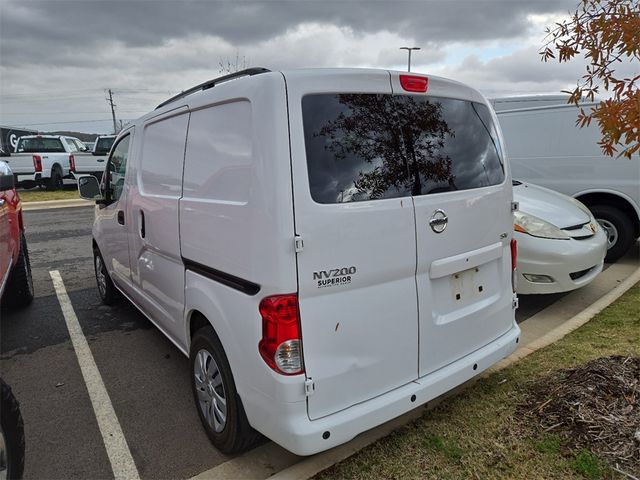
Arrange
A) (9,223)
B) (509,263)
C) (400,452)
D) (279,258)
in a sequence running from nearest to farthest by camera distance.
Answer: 1. (279,258)
2. (400,452)
3. (509,263)
4. (9,223)

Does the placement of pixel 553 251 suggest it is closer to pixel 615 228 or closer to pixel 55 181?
pixel 615 228

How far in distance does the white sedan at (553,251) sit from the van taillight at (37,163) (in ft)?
54.8

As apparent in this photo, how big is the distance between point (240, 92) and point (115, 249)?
2.82 meters

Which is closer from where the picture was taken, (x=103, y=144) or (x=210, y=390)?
(x=210, y=390)

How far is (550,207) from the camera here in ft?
16.7

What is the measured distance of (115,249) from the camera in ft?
14.9

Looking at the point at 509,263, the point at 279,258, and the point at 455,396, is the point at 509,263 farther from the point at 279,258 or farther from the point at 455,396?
the point at 279,258

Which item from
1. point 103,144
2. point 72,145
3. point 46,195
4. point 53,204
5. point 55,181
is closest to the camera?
point 53,204

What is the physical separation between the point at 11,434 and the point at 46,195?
1660cm

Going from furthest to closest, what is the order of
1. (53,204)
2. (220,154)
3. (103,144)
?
(103,144) < (53,204) < (220,154)

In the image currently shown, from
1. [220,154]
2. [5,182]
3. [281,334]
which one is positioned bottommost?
[281,334]

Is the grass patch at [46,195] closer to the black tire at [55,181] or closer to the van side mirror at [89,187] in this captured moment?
the black tire at [55,181]

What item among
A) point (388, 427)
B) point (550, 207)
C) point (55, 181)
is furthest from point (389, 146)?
point (55, 181)

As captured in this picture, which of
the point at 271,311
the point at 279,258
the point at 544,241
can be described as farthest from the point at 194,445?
the point at 544,241
